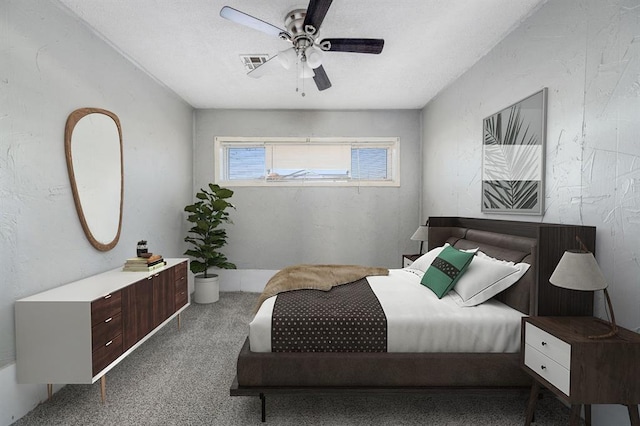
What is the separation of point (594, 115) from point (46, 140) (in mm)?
3480

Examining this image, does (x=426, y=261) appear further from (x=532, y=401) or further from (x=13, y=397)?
(x=13, y=397)

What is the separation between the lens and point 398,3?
2320mm

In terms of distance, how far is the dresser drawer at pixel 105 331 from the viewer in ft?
6.59

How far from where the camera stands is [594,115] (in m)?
1.92

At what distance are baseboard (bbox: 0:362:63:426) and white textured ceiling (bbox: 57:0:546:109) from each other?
250cm

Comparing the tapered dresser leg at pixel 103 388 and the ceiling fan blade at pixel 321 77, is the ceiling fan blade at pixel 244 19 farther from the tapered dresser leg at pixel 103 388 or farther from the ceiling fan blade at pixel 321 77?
the tapered dresser leg at pixel 103 388

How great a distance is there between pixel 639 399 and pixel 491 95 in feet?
8.03

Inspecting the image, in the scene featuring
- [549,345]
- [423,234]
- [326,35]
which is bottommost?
[549,345]

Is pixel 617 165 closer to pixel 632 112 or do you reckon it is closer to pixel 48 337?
pixel 632 112

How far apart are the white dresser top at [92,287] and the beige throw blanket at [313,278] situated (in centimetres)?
101

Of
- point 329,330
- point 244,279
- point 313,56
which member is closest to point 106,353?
point 329,330

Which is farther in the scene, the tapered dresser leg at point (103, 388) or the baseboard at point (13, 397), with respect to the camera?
the tapered dresser leg at point (103, 388)

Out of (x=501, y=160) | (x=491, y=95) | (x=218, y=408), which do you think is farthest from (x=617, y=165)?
(x=218, y=408)

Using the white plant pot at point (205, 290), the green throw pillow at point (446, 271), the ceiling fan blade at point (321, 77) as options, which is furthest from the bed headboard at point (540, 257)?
the white plant pot at point (205, 290)
